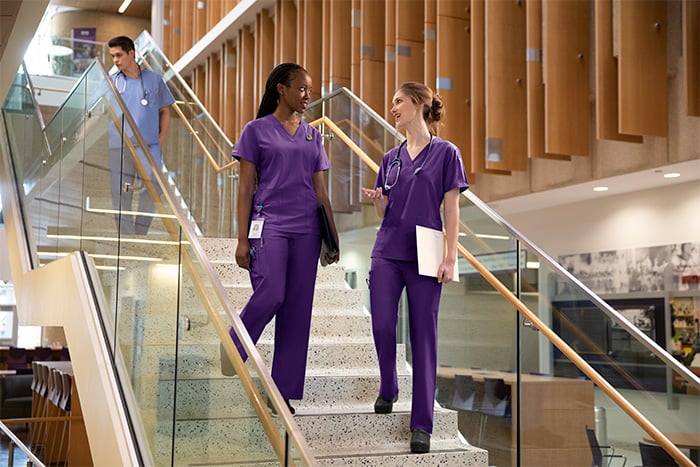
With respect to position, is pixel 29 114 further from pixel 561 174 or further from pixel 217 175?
pixel 561 174

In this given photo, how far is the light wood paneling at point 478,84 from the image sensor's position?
823cm

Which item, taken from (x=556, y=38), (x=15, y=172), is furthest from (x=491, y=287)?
(x=15, y=172)

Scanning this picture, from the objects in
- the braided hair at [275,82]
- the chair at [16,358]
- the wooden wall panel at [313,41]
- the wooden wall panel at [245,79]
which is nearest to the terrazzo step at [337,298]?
the braided hair at [275,82]

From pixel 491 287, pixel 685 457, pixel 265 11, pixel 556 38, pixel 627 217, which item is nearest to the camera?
pixel 685 457

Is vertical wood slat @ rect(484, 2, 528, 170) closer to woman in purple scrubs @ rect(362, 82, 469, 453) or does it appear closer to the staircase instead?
the staircase

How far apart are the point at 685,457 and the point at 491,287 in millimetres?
1091

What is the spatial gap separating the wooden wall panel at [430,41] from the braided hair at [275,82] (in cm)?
525

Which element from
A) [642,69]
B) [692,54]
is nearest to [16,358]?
[642,69]

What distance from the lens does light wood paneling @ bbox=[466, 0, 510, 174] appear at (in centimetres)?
823

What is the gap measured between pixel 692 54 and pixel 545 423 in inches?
147

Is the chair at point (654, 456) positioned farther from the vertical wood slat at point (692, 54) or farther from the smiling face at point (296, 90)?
the vertical wood slat at point (692, 54)

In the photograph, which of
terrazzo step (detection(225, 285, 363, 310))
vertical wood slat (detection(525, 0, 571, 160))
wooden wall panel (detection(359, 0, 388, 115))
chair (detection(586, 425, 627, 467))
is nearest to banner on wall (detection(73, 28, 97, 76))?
→ wooden wall panel (detection(359, 0, 388, 115))

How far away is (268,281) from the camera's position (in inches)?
136

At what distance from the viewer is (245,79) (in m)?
12.7
